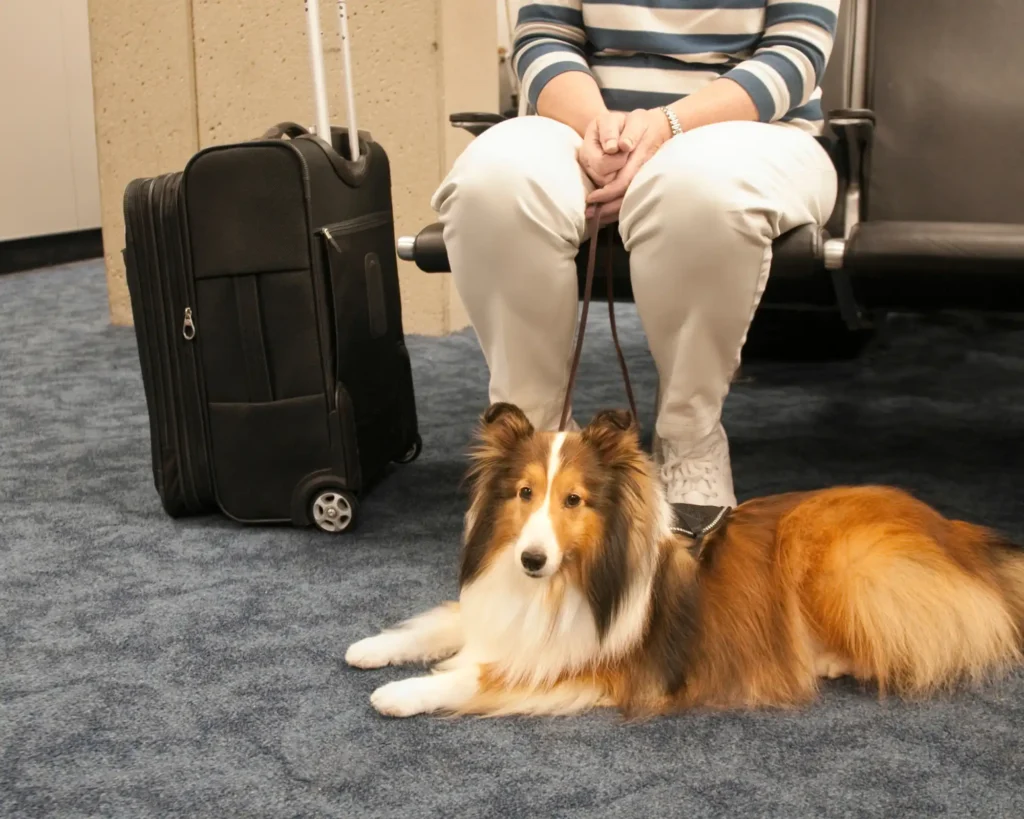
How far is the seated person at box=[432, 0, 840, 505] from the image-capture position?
157cm

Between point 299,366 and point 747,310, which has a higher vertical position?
point 747,310

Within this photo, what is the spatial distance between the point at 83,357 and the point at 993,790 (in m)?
2.98

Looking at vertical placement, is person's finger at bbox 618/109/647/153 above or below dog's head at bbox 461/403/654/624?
above

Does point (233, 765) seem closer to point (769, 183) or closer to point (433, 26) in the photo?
point (769, 183)

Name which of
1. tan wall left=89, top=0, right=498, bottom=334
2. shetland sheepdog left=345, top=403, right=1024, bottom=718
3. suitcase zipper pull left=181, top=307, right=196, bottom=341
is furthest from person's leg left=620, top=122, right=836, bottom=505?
tan wall left=89, top=0, right=498, bottom=334

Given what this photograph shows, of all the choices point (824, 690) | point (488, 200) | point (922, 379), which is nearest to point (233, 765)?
point (824, 690)

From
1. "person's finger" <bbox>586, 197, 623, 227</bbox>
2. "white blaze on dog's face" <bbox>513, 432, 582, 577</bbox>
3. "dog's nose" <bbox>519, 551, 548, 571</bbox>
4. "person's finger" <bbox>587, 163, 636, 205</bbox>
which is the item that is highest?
"person's finger" <bbox>587, 163, 636, 205</bbox>

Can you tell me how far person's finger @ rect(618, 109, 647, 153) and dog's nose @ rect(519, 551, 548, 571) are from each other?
727 millimetres

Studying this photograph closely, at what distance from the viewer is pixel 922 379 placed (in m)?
3.14

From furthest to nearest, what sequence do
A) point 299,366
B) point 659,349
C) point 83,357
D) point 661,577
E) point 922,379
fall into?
point 83,357 → point 922,379 → point 299,366 → point 659,349 → point 661,577

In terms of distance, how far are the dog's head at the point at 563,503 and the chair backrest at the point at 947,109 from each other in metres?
1.34

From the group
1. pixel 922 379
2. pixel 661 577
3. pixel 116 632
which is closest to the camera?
pixel 661 577

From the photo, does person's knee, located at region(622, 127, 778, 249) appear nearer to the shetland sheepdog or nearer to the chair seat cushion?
the chair seat cushion

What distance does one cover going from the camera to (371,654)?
1.42 metres
